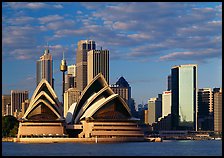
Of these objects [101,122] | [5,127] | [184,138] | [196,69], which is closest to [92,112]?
[101,122]

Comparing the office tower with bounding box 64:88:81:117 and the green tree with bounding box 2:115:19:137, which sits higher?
the office tower with bounding box 64:88:81:117

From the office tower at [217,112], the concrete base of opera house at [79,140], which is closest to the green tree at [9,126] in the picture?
the concrete base of opera house at [79,140]

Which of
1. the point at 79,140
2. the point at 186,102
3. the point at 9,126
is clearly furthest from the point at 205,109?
the point at 79,140

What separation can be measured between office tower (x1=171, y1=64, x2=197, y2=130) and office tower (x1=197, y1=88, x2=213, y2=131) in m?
3.30

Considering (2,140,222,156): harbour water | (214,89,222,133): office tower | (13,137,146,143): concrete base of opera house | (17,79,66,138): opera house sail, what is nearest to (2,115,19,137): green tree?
(17,79,66,138): opera house sail

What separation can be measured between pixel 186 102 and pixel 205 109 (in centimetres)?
733

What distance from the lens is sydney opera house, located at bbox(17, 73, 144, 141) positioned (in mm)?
78750

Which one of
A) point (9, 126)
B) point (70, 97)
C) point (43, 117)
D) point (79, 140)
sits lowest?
point (79, 140)

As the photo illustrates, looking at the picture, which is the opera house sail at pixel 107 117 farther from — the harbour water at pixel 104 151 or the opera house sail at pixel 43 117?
the harbour water at pixel 104 151

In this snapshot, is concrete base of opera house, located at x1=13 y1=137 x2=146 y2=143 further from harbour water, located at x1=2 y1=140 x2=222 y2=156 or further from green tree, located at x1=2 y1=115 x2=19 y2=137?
green tree, located at x1=2 y1=115 x2=19 y2=137

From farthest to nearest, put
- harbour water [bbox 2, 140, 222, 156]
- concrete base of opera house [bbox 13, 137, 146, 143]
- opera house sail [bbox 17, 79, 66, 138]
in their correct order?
opera house sail [bbox 17, 79, 66, 138] < concrete base of opera house [bbox 13, 137, 146, 143] < harbour water [bbox 2, 140, 222, 156]

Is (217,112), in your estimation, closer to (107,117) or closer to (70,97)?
(70,97)

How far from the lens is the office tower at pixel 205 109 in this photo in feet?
522

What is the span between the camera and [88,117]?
258 ft
